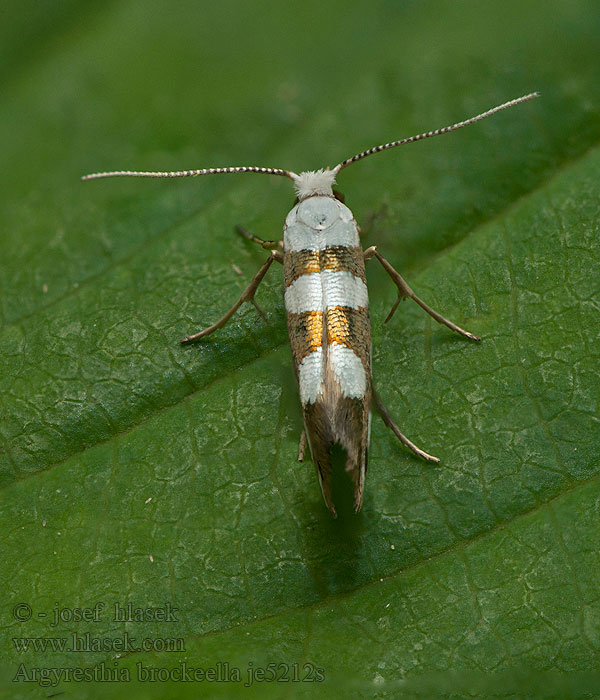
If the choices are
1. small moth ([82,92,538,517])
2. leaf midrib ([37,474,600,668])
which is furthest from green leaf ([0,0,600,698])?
small moth ([82,92,538,517])

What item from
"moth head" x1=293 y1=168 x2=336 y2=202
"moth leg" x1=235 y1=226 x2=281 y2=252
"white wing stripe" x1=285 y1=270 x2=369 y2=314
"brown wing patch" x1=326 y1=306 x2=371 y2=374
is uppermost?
"moth head" x1=293 y1=168 x2=336 y2=202

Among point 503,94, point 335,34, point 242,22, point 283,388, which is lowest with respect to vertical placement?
point 283,388

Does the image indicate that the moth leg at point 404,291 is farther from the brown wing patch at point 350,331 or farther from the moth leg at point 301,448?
the moth leg at point 301,448

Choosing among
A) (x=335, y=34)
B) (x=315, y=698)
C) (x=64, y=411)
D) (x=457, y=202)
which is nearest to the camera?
(x=315, y=698)

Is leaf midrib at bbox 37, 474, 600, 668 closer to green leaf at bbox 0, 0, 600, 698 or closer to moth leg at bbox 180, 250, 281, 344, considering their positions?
green leaf at bbox 0, 0, 600, 698

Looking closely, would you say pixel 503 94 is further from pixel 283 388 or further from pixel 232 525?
pixel 232 525

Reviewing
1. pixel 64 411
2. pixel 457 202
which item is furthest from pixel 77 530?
pixel 457 202
